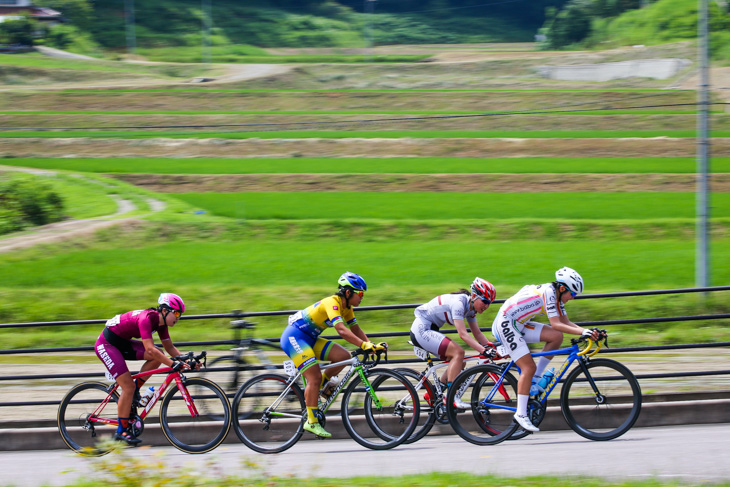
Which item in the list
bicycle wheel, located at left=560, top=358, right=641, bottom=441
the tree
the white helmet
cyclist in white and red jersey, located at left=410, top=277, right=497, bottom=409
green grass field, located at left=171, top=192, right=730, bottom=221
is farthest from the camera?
the tree

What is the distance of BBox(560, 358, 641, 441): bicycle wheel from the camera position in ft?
24.8

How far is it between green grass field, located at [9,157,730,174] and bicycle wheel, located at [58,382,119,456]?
2886 cm

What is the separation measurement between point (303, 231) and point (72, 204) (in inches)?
404

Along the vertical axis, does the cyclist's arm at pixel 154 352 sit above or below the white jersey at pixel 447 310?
below

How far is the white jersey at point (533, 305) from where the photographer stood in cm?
754

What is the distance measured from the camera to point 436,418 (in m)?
7.94

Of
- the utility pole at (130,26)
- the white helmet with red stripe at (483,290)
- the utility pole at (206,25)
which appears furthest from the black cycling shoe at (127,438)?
the utility pole at (130,26)

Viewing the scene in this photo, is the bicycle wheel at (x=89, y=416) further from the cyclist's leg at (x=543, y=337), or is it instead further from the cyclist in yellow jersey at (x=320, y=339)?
the cyclist's leg at (x=543, y=337)

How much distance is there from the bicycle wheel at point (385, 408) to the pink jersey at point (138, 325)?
1.98 metres

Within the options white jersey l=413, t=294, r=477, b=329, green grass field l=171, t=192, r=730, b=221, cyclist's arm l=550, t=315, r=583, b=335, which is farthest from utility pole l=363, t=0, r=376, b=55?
cyclist's arm l=550, t=315, r=583, b=335

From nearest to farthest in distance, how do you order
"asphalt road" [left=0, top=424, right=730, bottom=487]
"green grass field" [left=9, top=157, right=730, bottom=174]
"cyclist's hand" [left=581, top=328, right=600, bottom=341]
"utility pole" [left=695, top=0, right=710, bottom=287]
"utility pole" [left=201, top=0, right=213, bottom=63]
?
"asphalt road" [left=0, top=424, right=730, bottom=487] → "cyclist's hand" [left=581, top=328, right=600, bottom=341] → "utility pole" [left=695, top=0, right=710, bottom=287] → "green grass field" [left=9, top=157, right=730, bottom=174] → "utility pole" [left=201, top=0, right=213, bottom=63]

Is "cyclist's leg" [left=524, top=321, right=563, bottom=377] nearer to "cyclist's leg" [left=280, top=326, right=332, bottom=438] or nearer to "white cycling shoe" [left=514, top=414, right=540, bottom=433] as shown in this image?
"white cycling shoe" [left=514, top=414, right=540, bottom=433]

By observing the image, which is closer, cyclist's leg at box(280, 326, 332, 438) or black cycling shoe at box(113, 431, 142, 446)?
cyclist's leg at box(280, 326, 332, 438)

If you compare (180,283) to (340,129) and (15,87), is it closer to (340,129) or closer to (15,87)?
(340,129)
